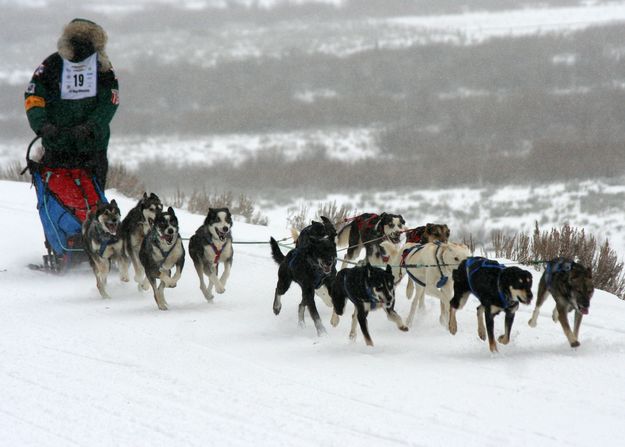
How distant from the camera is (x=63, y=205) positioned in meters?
8.57

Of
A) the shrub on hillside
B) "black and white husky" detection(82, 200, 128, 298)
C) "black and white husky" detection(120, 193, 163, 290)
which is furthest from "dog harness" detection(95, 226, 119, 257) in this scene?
the shrub on hillside

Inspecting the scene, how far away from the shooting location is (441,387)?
5316mm

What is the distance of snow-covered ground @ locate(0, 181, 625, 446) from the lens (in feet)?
15.4

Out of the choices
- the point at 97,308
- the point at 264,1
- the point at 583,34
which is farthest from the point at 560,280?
the point at 264,1

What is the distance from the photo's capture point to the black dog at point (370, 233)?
293 inches

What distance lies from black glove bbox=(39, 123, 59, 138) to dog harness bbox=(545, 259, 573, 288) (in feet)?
15.6

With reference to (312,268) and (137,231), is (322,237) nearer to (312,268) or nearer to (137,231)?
(312,268)

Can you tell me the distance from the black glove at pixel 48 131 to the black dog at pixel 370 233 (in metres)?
2.85

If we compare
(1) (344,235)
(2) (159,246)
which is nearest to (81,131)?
(2) (159,246)

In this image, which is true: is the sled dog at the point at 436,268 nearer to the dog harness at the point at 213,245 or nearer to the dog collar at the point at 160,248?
the dog harness at the point at 213,245

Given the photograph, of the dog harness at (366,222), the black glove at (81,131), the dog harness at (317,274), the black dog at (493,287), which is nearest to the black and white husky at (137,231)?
the black glove at (81,131)

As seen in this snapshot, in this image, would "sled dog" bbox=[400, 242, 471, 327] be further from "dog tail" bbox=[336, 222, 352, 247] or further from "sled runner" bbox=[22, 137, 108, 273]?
"sled runner" bbox=[22, 137, 108, 273]

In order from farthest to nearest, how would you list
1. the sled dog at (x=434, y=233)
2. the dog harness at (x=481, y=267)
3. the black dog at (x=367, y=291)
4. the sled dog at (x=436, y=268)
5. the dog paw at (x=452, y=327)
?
the sled dog at (x=434, y=233) → the sled dog at (x=436, y=268) → the dog paw at (x=452, y=327) → the black dog at (x=367, y=291) → the dog harness at (x=481, y=267)

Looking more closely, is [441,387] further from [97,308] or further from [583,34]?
[583,34]
